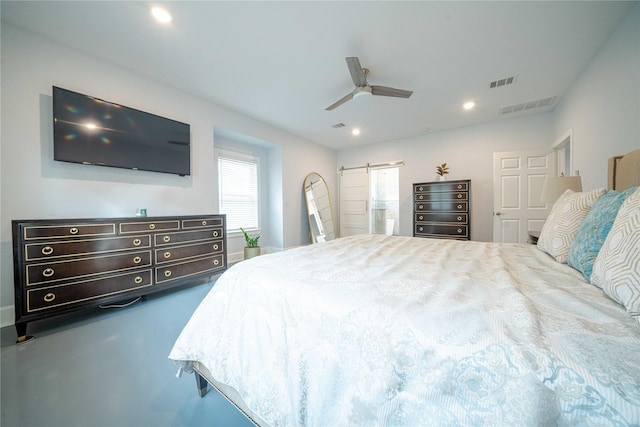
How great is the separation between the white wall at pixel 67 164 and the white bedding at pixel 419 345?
231 cm

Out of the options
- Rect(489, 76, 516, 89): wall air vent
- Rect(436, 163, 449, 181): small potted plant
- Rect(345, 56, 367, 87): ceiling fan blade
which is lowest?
Rect(436, 163, 449, 181): small potted plant

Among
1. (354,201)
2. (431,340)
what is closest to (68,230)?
(431,340)

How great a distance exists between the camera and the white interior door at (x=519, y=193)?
3.75 meters

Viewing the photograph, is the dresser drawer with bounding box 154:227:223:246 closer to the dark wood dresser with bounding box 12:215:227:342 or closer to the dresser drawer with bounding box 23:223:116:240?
the dark wood dresser with bounding box 12:215:227:342

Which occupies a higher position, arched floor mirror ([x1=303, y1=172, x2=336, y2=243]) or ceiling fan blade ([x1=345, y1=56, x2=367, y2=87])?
ceiling fan blade ([x1=345, y1=56, x2=367, y2=87])

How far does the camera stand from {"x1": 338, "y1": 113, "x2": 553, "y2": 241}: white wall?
3.92 m

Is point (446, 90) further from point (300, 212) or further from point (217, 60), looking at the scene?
point (300, 212)

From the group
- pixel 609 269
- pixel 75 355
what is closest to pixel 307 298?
pixel 609 269

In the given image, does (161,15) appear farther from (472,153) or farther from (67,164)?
(472,153)

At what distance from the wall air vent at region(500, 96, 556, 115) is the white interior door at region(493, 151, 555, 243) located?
2.32 feet

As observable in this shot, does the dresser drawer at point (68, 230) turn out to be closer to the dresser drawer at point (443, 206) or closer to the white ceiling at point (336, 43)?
the white ceiling at point (336, 43)

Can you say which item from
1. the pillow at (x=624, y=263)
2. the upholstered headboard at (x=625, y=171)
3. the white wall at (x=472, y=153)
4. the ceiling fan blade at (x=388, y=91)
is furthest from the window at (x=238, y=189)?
the upholstered headboard at (x=625, y=171)

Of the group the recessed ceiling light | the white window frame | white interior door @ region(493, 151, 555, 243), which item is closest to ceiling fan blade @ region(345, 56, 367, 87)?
the recessed ceiling light

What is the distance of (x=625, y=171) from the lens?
1546 millimetres
